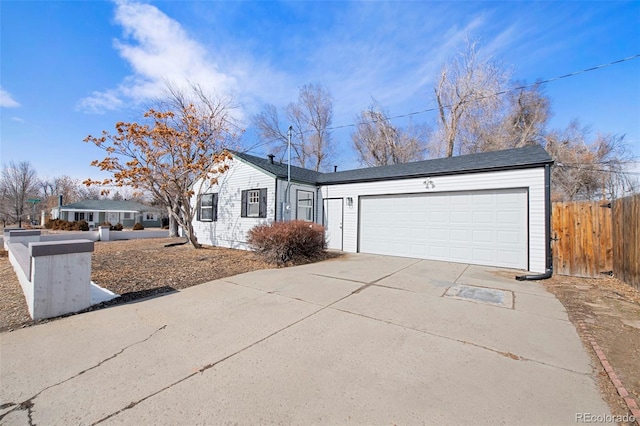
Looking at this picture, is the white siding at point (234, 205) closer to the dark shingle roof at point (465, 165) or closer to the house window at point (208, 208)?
the house window at point (208, 208)

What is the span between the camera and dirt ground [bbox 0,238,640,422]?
2734 mm

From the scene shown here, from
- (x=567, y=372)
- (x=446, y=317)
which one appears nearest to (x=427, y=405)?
(x=567, y=372)

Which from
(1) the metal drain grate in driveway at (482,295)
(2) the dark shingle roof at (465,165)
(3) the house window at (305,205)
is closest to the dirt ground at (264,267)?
(1) the metal drain grate in driveway at (482,295)

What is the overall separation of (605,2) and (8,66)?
14.3m

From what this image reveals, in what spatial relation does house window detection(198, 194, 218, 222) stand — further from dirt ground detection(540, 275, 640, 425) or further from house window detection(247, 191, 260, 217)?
dirt ground detection(540, 275, 640, 425)

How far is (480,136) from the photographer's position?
18406 millimetres

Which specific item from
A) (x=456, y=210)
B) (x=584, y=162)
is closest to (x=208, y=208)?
(x=456, y=210)

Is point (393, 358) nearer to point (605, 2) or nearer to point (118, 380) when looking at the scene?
point (118, 380)

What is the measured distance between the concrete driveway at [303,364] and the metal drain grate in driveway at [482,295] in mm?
59

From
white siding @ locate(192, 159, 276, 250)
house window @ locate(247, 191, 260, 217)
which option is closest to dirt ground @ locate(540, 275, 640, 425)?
white siding @ locate(192, 159, 276, 250)

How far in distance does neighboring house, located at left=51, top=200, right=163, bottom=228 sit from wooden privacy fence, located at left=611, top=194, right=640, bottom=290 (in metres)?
34.3

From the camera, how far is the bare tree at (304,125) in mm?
22578

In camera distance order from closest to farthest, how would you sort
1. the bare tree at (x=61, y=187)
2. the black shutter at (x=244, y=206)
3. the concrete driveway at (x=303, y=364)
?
1. the concrete driveway at (x=303, y=364)
2. the black shutter at (x=244, y=206)
3. the bare tree at (x=61, y=187)

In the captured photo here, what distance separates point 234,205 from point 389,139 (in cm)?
1401
